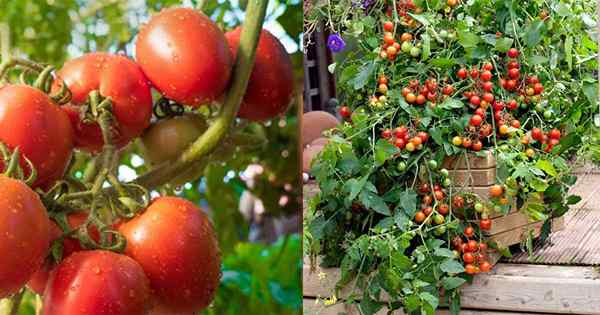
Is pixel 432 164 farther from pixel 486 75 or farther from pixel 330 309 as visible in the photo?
pixel 330 309

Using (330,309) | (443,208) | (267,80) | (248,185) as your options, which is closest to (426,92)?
(443,208)

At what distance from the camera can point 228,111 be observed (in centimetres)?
43

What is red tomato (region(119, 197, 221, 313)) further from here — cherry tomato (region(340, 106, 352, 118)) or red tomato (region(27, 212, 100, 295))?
cherry tomato (region(340, 106, 352, 118))

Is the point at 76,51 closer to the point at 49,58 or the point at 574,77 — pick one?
the point at 49,58

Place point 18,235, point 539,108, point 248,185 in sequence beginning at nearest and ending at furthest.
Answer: point 18,235 < point 248,185 < point 539,108

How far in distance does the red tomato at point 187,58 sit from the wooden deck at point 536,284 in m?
0.81

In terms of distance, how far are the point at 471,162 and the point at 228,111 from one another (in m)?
0.78

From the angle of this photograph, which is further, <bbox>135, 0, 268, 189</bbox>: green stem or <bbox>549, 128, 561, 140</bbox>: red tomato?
<bbox>549, 128, 561, 140</bbox>: red tomato

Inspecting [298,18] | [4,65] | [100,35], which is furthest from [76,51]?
[4,65]

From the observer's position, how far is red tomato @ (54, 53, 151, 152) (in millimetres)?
417

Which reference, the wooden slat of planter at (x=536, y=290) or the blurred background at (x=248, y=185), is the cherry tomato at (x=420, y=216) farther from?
the blurred background at (x=248, y=185)

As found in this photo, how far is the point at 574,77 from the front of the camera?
1.32 metres

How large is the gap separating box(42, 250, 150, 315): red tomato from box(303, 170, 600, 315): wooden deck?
34.2 inches

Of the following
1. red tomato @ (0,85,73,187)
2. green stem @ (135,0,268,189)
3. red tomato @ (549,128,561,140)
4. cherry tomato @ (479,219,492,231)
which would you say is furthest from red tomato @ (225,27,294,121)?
red tomato @ (549,128,561,140)
